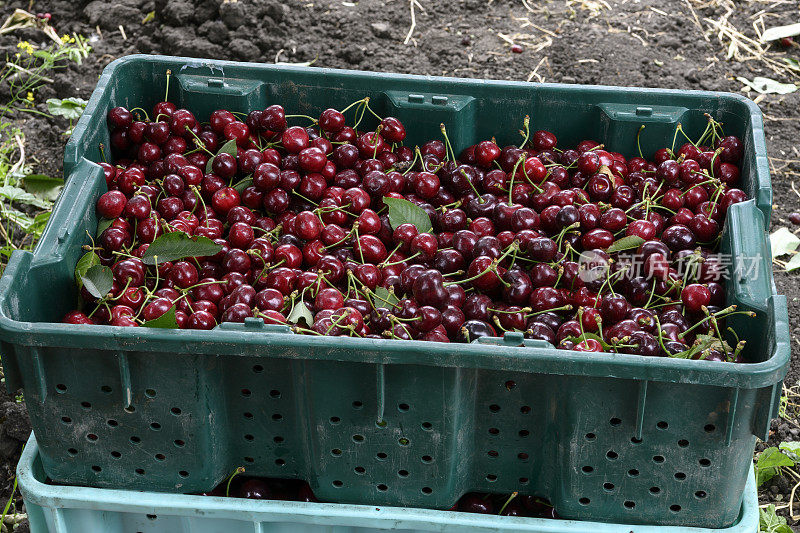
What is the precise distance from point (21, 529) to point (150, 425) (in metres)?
0.97

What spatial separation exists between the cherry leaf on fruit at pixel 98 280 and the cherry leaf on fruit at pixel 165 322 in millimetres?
304

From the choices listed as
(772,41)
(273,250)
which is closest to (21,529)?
(273,250)

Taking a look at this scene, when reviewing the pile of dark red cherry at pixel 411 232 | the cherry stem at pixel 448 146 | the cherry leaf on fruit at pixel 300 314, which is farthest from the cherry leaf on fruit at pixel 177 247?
the cherry stem at pixel 448 146

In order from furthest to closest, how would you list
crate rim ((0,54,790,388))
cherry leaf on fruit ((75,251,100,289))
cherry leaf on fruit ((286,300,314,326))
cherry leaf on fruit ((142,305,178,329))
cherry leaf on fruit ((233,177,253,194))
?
1. cherry leaf on fruit ((233,177,253,194))
2. cherry leaf on fruit ((75,251,100,289))
3. cherry leaf on fruit ((286,300,314,326))
4. cherry leaf on fruit ((142,305,178,329))
5. crate rim ((0,54,790,388))

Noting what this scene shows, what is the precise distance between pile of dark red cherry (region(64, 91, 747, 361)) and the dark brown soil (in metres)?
1.68

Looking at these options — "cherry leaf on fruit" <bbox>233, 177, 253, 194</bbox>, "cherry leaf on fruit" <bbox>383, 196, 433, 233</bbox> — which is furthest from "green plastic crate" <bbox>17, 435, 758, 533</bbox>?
"cherry leaf on fruit" <bbox>233, 177, 253, 194</bbox>

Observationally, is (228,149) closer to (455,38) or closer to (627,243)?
(627,243)

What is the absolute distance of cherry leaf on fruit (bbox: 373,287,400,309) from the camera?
2012 millimetres

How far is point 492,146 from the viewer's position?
2512mm

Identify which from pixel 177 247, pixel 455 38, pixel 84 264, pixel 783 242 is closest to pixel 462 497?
pixel 177 247

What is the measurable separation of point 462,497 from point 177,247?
88cm

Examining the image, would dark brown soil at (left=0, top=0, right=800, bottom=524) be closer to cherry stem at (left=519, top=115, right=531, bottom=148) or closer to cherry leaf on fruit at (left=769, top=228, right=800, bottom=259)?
cherry leaf on fruit at (left=769, top=228, right=800, bottom=259)

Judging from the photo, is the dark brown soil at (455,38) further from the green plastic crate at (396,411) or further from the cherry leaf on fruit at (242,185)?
the green plastic crate at (396,411)

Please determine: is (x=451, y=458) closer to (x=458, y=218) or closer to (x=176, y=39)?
(x=458, y=218)
